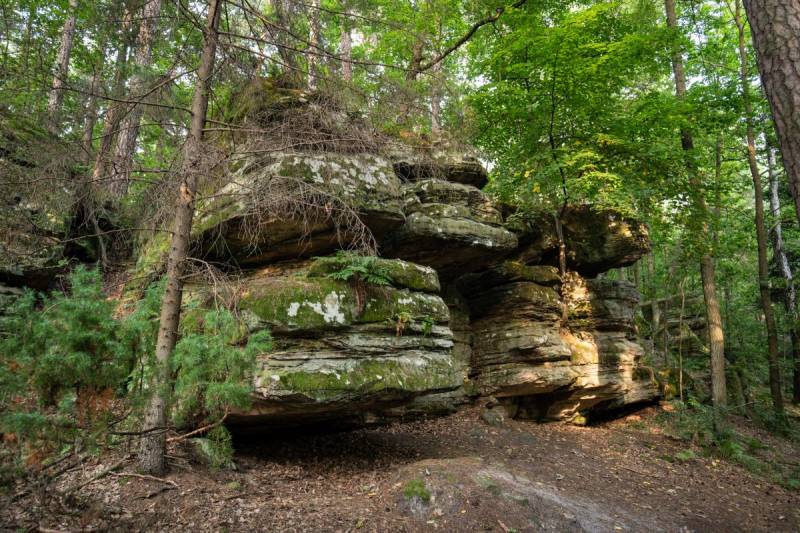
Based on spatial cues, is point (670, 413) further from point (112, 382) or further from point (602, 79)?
point (112, 382)

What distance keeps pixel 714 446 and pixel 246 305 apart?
469 inches

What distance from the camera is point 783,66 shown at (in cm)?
402

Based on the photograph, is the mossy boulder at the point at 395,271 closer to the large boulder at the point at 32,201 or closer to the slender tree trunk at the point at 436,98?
the slender tree trunk at the point at 436,98

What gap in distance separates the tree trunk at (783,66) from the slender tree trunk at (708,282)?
7.73 meters

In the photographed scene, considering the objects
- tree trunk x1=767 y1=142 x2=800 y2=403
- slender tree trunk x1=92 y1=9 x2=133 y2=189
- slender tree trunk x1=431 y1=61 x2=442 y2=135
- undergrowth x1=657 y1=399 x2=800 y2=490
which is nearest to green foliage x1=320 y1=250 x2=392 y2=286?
slender tree trunk x1=431 y1=61 x2=442 y2=135

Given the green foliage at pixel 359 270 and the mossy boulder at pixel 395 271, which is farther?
the mossy boulder at pixel 395 271

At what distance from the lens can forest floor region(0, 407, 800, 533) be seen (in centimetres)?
452

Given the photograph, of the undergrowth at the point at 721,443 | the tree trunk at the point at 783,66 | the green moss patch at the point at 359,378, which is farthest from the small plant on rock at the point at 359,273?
the undergrowth at the point at 721,443

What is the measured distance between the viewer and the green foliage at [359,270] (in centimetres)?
689

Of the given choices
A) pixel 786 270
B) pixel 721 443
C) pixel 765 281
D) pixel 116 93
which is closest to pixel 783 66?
pixel 116 93

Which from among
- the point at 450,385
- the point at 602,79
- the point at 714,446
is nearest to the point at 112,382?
the point at 450,385

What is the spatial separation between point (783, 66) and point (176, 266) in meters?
6.95

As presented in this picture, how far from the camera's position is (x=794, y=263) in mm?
18234

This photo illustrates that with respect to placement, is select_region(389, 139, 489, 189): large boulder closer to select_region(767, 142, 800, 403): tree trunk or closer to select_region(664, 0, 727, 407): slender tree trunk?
select_region(664, 0, 727, 407): slender tree trunk
